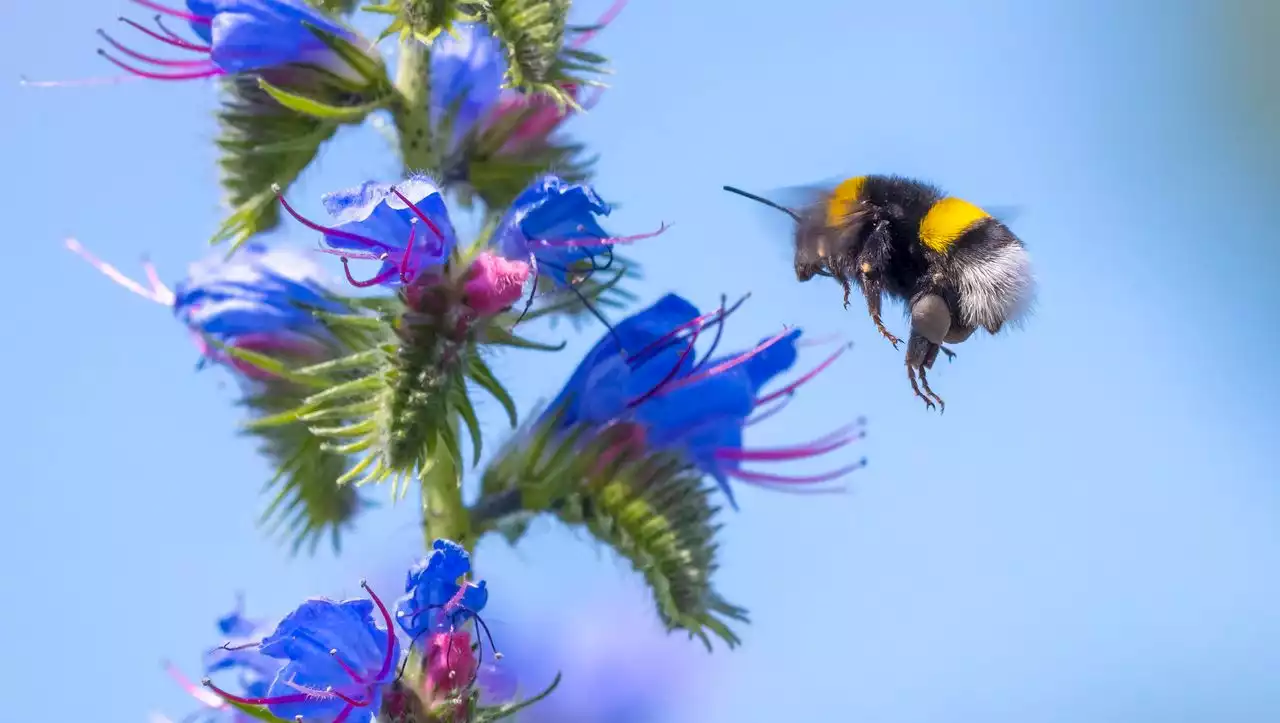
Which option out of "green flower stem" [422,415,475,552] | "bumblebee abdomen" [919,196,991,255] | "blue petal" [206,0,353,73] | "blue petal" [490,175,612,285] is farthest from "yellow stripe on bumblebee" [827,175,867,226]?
"blue petal" [206,0,353,73]

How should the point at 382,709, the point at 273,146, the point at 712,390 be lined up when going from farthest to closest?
the point at 712,390, the point at 273,146, the point at 382,709

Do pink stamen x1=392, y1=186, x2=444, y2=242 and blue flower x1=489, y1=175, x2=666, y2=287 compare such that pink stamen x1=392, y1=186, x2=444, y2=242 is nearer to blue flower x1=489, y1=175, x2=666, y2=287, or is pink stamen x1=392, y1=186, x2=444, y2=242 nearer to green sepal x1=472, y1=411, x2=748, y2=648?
blue flower x1=489, y1=175, x2=666, y2=287

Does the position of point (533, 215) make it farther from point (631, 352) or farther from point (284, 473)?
point (284, 473)

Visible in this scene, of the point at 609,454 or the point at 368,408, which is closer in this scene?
the point at 368,408

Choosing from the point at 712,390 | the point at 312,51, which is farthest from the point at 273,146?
the point at 712,390

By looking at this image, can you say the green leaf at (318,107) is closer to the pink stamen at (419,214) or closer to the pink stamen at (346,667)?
the pink stamen at (419,214)

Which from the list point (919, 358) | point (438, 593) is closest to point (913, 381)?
point (919, 358)
